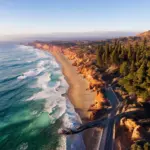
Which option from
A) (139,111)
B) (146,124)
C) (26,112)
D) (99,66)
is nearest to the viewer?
(146,124)

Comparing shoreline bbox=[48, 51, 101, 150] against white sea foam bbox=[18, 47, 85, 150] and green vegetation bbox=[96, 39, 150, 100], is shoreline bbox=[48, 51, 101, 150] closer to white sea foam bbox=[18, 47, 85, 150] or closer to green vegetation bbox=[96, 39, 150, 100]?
white sea foam bbox=[18, 47, 85, 150]

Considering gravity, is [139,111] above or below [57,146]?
above

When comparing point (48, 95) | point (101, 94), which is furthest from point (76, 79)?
point (101, 94)

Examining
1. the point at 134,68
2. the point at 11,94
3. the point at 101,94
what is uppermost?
the point at 134,68

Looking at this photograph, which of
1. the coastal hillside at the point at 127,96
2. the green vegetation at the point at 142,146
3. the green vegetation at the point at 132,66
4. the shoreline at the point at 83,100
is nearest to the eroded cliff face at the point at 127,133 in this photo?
the coastal hillside at the point at 127,96

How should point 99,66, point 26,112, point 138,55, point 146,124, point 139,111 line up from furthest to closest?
point 99,66
point 138,55
point 26,112
point 139,111
point 146,124

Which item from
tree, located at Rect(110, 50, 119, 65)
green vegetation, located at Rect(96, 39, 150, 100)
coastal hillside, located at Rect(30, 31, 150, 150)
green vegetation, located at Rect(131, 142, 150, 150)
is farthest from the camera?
tree, located at Rect(110, 50, 119, 65)

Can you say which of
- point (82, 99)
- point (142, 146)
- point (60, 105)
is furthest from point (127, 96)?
point (142, 146)

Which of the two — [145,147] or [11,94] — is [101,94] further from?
[11,94]

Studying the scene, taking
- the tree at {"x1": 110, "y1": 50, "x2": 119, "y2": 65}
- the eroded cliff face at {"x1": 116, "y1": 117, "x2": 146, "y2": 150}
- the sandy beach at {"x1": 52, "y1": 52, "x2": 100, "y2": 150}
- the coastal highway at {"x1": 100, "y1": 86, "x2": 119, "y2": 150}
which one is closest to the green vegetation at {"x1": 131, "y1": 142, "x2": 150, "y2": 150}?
the eroded cliff face at {"x1": 116, "y1": 117, "x2": 146, "y2": 150}
